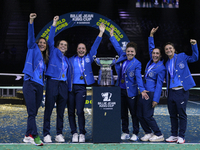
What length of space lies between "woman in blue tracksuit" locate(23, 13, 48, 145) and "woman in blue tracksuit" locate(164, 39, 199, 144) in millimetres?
1844

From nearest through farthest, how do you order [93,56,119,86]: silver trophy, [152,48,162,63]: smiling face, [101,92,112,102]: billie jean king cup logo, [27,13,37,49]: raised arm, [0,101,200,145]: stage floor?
1. [27,13,37,49]: raised arm
2. [101,92,112,102]: billie jean king cup logo
3. [93,56,119,86]: silver trophy
4. [152,48,162,63]: smiling face
5. [0,101,200,145]: stage floor

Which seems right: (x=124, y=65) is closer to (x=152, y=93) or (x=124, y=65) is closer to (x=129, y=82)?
(x=129, y=82)

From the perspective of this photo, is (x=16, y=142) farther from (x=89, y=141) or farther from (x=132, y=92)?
(x=132, y=92)

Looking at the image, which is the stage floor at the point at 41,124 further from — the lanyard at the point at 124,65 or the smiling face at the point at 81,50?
the smiling face at the point at 81,50

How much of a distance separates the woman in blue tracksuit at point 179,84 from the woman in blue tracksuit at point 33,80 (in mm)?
1844

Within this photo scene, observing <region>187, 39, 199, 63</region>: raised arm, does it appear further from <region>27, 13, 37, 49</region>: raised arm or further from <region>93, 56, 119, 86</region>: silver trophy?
<region>27, 13, 37, 49</region>: raised arm

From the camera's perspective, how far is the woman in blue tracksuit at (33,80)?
3902mm

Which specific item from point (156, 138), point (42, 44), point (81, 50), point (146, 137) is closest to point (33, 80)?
point (42, 44)

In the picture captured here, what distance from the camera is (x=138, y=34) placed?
9.52 m

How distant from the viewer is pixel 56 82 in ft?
13.5

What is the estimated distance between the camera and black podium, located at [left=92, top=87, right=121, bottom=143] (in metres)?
4.08

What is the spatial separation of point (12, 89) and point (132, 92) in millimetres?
5562

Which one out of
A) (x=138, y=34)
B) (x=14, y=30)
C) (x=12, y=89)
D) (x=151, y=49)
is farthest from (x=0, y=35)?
(x=151, y=49)

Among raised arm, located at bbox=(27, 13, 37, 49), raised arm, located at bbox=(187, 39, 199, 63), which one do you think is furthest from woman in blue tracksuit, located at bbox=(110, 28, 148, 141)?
raised arm, located at bbox=(27, 13, 37, 49)
